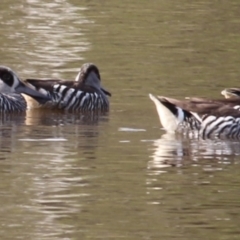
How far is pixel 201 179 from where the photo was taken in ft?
39.0

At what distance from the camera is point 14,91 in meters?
16.5

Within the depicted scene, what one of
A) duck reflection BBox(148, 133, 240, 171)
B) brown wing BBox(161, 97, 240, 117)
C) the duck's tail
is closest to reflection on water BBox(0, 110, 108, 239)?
duck reflection BBox(148, 133, 240, 171)

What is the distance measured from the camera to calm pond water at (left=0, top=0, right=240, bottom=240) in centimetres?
1025

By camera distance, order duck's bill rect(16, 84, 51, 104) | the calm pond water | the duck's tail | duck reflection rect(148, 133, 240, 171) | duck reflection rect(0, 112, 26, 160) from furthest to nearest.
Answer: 1. duck's bill rect(16, 84, 51, 104)
2. the duck's tail
3. duck reflection rect(0, 112, 26, 160)
4. duck reflection rect(148, 133, 240, 171)
5. the calm pond water

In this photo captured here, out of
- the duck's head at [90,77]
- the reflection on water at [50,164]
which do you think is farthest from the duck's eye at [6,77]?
the duck's head at [90,77]

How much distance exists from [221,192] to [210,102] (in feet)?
10.2

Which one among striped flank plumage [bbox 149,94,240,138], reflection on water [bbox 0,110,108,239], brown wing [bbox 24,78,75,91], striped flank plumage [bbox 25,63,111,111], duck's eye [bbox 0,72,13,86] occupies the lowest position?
reflection on water [bbox 0,110,108,239]

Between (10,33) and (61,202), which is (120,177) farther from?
(10,33)

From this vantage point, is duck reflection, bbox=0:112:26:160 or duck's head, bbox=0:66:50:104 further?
duck's head, bbox=0:66:50:104

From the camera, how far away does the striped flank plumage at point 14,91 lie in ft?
52.9

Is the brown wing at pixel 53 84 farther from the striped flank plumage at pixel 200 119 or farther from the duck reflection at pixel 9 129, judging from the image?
the striped flank plumage at pixel 200 119

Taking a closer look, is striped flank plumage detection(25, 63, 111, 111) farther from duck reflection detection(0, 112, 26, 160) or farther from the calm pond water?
duck reflection detection(0, 112, 26, 160)

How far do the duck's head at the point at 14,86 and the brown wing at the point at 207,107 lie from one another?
100 inches

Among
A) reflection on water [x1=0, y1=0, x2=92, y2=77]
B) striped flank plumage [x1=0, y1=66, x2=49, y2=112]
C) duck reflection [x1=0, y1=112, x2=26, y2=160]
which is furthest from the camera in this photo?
reflection on water [x1=0, y1=0, x2=92, y2=77]
